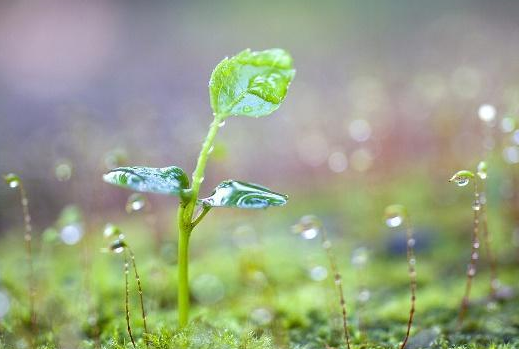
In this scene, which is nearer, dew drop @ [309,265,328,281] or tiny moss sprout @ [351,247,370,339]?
tiny moss sprout @ [351,247,370,339]

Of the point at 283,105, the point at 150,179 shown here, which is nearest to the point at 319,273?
the point at 150,179

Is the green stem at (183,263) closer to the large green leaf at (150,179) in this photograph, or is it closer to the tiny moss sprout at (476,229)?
the large green leaf at (150,179)

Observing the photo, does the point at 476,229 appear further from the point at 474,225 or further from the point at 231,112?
the point at 231,112

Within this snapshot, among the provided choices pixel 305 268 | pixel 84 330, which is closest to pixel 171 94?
pixel 305 268

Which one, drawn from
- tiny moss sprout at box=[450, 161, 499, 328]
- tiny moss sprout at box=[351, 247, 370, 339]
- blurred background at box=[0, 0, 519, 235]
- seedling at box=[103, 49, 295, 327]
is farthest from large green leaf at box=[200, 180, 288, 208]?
blurred background at box=[0, 0, 519, 235]

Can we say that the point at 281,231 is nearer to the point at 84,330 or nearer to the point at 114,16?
the point at 84,330

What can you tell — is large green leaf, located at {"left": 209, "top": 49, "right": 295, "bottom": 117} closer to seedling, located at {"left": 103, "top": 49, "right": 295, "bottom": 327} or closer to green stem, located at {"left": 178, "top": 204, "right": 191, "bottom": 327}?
seedling, located at {"left": 103, "top": 49, "right": 295, "bottom": 327}
